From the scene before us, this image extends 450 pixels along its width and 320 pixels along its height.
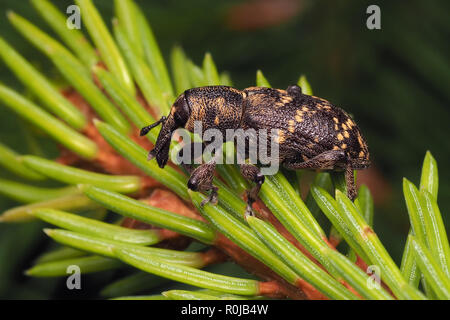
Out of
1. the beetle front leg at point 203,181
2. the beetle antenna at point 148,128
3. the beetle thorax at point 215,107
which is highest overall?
the beetle thorax at point 215,107

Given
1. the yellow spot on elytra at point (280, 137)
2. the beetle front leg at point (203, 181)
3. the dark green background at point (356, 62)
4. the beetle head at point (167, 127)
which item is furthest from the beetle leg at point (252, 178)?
the dark green background at point (356, 62)

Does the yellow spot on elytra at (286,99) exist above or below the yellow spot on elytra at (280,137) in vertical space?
above

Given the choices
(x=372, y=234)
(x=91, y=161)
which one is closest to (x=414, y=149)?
(x=372, y=234)

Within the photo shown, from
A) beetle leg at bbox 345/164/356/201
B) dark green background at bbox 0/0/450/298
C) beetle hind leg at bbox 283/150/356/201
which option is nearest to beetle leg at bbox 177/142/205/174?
beetle hind leg at bbox 283/150/356/201

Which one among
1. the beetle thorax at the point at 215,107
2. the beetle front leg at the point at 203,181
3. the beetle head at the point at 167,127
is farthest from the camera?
the beetle thorax at the point at 215,107

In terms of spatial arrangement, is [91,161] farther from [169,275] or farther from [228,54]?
[228,54]

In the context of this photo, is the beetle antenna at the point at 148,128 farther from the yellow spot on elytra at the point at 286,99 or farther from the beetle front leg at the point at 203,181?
the yellow spot on elytra at the point at 286,99
